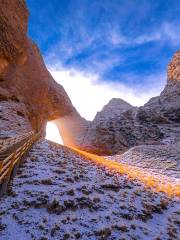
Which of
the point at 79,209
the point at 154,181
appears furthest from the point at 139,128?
the point at 79,209

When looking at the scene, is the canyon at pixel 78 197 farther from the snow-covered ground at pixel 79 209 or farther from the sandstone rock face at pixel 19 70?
the sandstone rock face at pixel 19 70

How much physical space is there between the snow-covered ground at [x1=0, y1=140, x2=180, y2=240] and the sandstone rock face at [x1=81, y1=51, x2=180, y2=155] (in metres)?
23.7

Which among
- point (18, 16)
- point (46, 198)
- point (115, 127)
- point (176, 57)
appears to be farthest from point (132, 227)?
point (176, 57)

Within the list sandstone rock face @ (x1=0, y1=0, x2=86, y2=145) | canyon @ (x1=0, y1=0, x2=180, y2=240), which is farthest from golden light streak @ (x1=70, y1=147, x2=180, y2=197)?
sandstone rock face @ (x1=0, y1=0, x2=86, y2=145)

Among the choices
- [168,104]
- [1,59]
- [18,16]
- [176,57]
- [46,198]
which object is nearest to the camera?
[46,198]

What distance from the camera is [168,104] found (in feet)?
145

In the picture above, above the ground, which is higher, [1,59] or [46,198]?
[1,59]

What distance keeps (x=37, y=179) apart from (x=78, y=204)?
2293mm

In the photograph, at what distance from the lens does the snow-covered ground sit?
5922mm

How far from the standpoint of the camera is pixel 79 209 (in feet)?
23.8

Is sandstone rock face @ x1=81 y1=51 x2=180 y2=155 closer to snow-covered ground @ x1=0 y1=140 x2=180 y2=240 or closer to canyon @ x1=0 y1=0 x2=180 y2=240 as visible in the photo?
canyon @ x1=0 y1=0 x2=180 y2=240

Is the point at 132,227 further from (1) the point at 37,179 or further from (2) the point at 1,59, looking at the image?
(2) the point at 1,59

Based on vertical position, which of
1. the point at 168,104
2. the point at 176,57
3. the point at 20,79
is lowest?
the point at 20,79

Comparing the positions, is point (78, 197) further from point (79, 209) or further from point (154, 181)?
point (154, 181)
